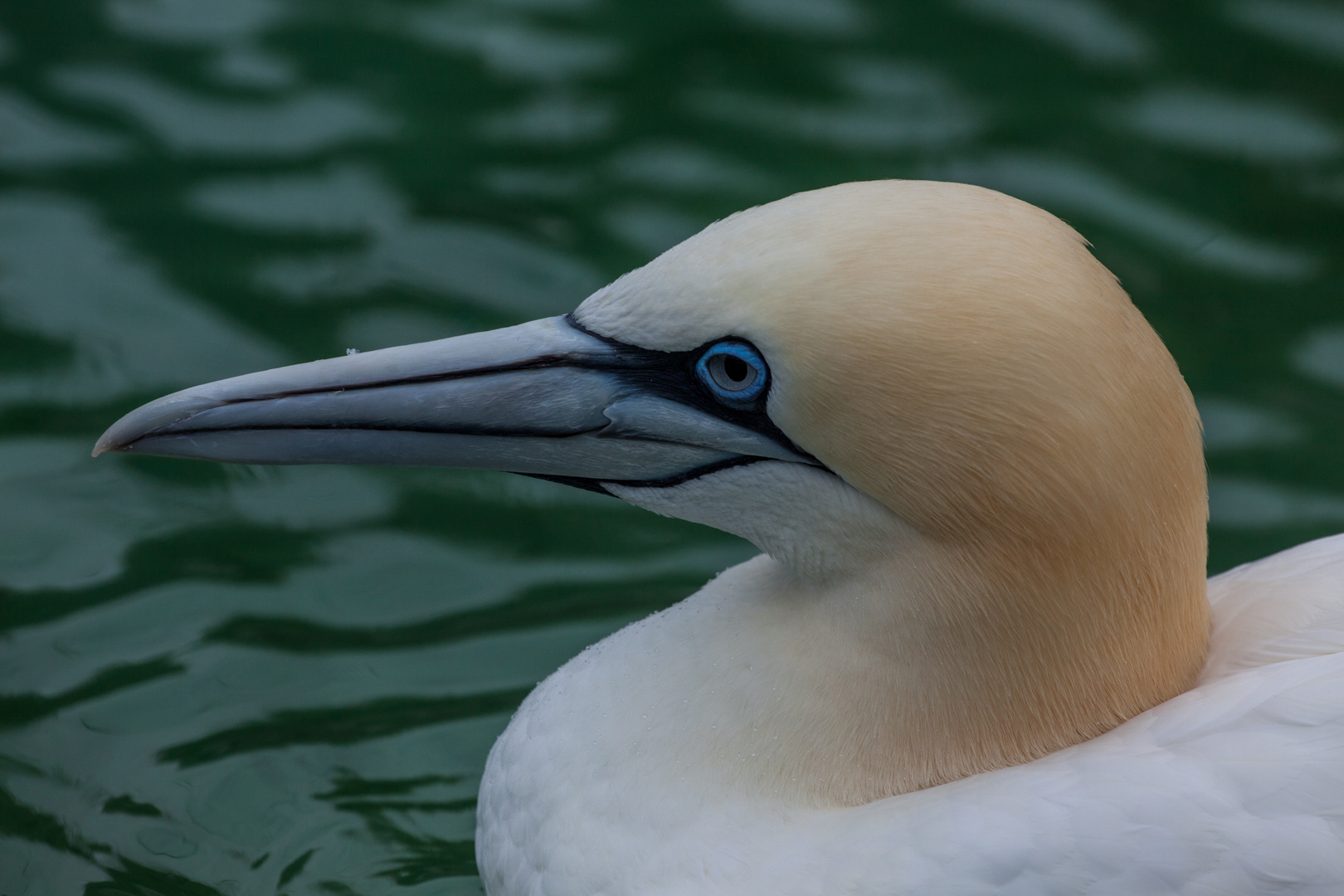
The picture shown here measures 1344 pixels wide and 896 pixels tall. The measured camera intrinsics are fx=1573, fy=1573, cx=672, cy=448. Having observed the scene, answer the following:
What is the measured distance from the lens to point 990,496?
2.75m

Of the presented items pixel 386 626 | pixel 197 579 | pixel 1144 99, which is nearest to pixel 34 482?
pixel 197 579

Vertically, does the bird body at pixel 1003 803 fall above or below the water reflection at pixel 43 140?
below

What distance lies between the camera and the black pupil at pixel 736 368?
9.38 ft

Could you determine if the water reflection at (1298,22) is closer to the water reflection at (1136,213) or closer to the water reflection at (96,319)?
the water reflection at (1136,213)

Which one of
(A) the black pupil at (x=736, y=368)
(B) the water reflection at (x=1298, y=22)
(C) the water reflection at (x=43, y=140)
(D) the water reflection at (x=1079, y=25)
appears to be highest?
(B) the water reflection at (x=1298, y=22)

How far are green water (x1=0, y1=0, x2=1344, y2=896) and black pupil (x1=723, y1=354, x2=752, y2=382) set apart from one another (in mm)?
1660

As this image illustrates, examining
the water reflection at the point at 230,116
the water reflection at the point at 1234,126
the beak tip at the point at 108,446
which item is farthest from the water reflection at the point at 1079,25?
the beak tip at the point at 108,446

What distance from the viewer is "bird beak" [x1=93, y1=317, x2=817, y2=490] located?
3.08 metres

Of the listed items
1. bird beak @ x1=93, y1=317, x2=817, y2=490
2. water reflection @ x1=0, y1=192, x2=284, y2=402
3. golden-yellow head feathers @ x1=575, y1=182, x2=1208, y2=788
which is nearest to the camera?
golden-yellow head feathers @ x1=575, y1=182, x2=1208, y2=788

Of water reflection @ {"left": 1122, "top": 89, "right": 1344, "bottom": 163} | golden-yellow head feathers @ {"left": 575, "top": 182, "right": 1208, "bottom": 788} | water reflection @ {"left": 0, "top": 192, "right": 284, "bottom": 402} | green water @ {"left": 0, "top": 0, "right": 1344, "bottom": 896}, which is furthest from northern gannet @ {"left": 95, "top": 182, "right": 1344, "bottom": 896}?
water reflection @ {"left": 1122, "top": 89, "right": 1344, "bottom": 163}

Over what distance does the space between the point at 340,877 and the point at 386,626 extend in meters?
0.95

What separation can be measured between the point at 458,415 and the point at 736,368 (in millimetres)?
595

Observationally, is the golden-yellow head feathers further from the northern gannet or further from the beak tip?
the beak tip

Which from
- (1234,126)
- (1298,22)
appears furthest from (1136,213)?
(1298,22)
